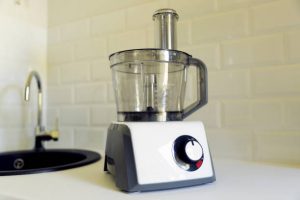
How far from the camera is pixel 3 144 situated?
42.7 inches

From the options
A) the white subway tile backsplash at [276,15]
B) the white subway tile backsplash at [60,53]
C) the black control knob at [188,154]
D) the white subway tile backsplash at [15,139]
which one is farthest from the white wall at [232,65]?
the black control knob at [188,154]

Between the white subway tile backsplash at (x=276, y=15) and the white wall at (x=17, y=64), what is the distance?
33.9 inches

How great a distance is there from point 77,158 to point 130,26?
1.61ft

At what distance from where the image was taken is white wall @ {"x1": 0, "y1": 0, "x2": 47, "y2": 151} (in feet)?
3.58

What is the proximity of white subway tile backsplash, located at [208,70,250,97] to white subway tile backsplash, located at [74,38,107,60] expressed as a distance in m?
0.44

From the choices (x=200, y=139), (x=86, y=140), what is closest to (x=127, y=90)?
(x=200, y=139)

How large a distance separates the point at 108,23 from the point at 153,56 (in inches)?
20.8

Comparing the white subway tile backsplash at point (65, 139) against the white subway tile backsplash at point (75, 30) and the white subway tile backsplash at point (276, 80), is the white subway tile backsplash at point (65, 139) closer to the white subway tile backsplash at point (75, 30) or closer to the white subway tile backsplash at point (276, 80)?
the white subway tile backsplash at point (75, 30)

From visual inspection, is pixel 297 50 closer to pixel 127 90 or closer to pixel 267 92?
pixel 267 92

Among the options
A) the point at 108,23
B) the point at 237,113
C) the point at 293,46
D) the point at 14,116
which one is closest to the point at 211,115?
the point at 237,113

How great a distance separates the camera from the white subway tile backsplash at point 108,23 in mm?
1074

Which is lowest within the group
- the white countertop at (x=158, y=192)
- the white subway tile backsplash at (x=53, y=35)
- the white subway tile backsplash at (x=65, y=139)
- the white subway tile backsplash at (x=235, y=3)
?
the white countertop at (x=158, y=192)

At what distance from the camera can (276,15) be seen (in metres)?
0.80

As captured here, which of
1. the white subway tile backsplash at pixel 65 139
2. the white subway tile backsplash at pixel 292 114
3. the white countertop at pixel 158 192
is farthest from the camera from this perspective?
the white subway tile backsplash at pixel 65 139
